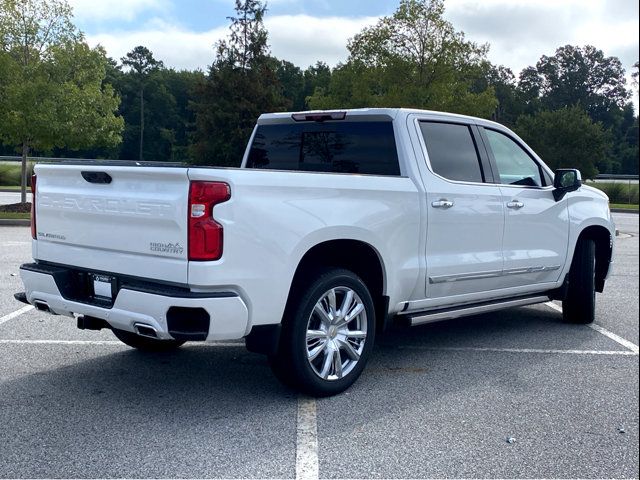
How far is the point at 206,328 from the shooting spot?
13.1ft

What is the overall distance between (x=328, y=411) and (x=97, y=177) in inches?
80.3

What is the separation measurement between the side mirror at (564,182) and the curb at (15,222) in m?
14.2

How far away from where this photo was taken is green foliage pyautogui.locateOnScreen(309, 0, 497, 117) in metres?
28.7

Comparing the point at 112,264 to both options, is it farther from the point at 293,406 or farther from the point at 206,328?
the point at 293,406

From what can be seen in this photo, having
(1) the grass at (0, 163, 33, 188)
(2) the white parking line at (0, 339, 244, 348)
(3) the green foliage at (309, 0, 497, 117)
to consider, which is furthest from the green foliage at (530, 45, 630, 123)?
(1) the grass at (0, 163, 33, 188)

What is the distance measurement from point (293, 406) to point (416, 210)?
1.63 meters

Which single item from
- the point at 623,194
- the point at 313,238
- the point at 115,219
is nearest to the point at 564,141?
the point at 623,194

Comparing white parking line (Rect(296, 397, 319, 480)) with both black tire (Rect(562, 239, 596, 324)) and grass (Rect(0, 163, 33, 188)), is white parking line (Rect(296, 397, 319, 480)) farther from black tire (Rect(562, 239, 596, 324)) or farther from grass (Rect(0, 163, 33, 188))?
grass (Rect(0, 163, 33, 188))

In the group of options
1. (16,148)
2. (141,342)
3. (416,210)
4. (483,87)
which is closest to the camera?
(416,210)

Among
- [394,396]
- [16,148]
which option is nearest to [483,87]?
[16,148]

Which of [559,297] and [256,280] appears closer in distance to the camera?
[256,280]

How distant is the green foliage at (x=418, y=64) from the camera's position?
28.7 m

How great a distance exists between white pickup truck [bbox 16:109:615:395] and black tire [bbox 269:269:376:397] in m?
0.01

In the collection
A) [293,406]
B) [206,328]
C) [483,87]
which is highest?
[483,87]
